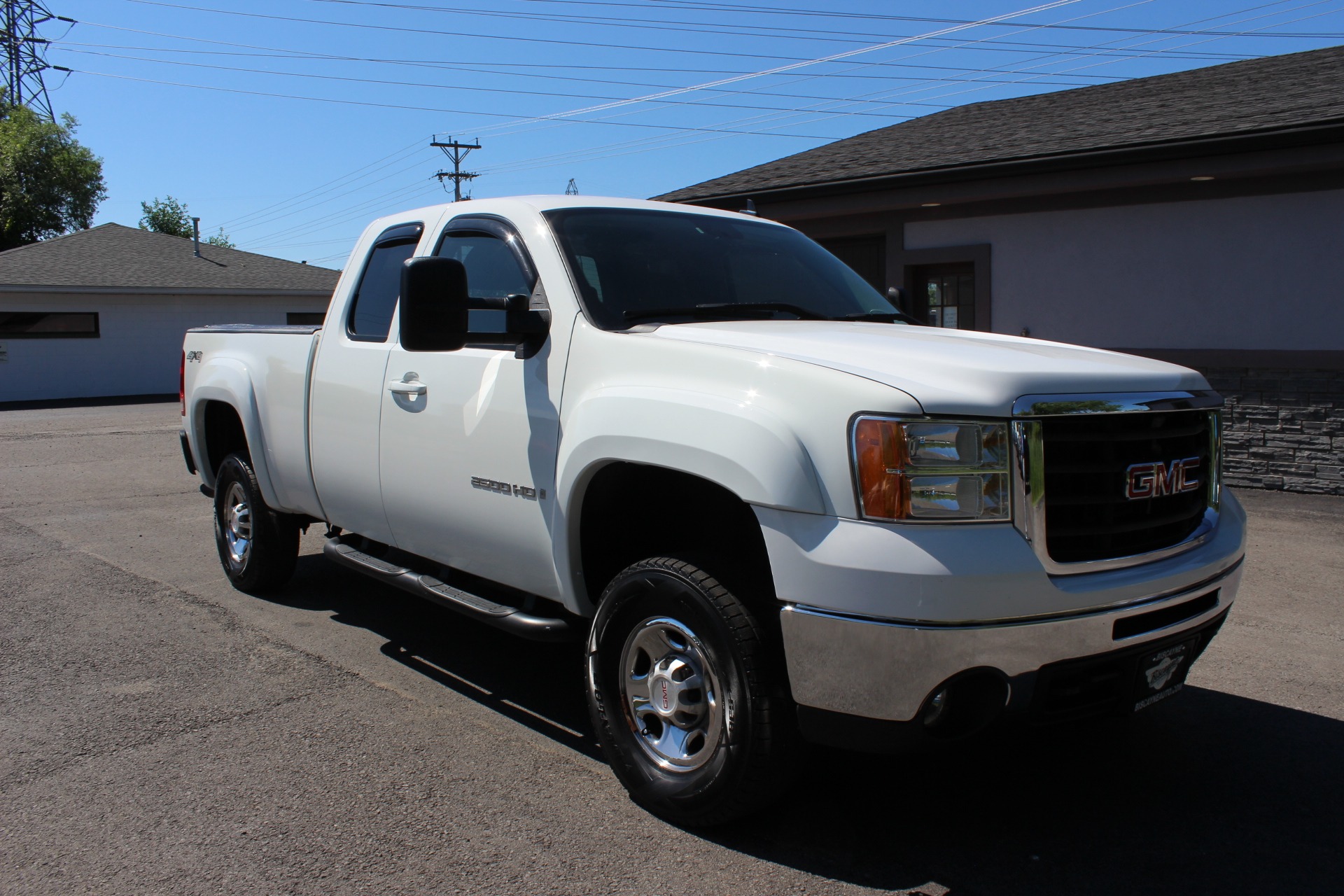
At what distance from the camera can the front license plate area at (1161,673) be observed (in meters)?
3.11

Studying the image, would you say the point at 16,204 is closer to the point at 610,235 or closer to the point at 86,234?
the point at 86,234

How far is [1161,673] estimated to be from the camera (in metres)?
3.22

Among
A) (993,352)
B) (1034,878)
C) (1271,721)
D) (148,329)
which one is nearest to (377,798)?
(1034,878)

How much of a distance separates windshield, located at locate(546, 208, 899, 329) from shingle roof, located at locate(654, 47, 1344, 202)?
6.53 meters

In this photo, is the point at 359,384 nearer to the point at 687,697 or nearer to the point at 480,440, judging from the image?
the point at 480,440

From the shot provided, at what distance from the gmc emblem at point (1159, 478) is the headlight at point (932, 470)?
50 cm

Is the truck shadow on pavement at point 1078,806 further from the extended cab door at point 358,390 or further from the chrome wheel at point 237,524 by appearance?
the chrome wheel at point 237,524

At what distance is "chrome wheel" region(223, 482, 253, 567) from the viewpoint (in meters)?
6.16

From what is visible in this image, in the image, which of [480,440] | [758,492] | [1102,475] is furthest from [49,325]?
[1102,475]

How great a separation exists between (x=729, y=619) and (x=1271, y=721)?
8.51 ft

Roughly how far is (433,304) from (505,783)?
1690mm

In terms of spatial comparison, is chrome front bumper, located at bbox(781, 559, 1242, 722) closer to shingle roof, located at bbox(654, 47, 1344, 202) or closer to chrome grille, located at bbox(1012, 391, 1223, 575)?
chrome grille, located at bbox(1012, 391, 1223, 575)

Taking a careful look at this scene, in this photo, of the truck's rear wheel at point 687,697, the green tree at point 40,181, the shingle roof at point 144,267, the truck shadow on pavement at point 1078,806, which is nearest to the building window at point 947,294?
the truck shadow on pavement at point 1078,806

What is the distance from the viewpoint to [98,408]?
24.2 metres
